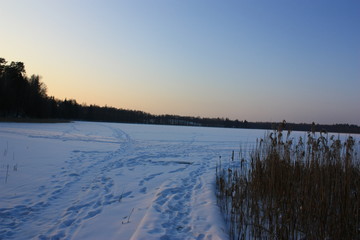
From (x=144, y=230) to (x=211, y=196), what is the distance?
2.28 m

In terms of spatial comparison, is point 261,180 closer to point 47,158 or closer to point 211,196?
point 211,196

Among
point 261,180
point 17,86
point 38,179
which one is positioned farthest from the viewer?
point 17,86

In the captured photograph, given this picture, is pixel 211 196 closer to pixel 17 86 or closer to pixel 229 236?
pixel 229 236

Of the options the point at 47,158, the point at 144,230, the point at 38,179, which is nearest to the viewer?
the point at 144,230

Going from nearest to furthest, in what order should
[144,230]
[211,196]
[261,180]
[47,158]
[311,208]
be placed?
[311,208]
[144,230]
[261,180]
[211,196]
[47,158]

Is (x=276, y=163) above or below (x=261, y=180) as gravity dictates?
above

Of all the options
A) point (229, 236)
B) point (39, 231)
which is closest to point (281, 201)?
point (229, 236)

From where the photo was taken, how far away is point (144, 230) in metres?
3.55

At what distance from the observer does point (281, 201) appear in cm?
367

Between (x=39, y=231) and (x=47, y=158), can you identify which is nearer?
(x=39, y=231)

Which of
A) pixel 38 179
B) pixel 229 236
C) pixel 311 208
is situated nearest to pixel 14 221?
pixel 38 179

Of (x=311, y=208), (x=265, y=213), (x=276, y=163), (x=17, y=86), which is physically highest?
(x=17, y=86)

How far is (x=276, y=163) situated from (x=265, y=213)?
162 centimetres

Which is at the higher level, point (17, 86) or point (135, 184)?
point (17, 86)
